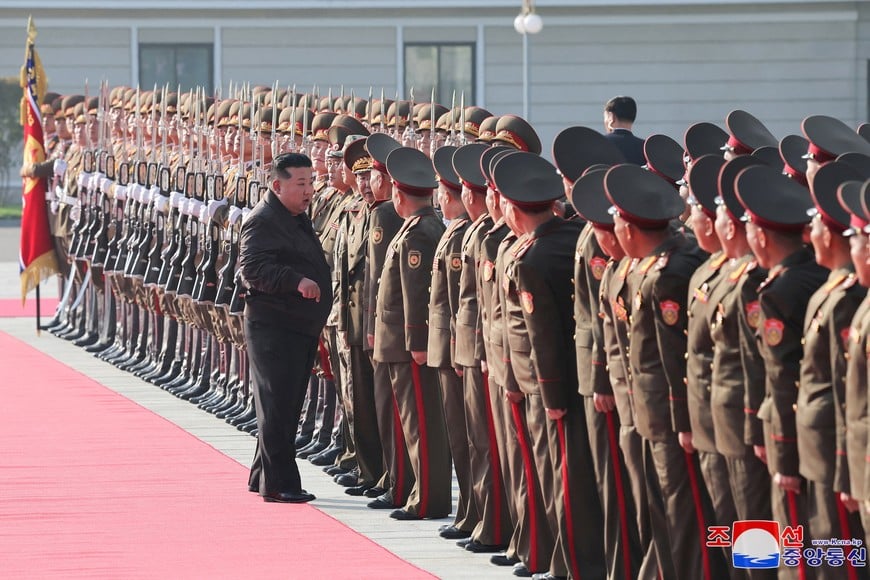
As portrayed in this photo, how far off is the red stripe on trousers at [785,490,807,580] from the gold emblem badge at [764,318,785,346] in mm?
442

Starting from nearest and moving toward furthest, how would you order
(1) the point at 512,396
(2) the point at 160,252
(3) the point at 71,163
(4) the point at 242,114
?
(1) the point at 512,396 < (4) the point at 242,114 < (2) the point at 160,252 < (3) the point at 71,163

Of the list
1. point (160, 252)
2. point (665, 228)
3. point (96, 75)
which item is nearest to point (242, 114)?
point (160, 252)

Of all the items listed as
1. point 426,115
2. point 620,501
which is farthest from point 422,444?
point 426,115

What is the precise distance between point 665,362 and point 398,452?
2.74 m

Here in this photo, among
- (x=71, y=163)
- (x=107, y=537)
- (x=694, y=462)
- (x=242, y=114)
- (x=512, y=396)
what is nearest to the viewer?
(x=694, y=462)

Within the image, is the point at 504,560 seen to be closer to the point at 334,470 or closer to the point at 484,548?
the point at 484,548

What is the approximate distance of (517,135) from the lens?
29.7 feet

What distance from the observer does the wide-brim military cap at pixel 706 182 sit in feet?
19.9

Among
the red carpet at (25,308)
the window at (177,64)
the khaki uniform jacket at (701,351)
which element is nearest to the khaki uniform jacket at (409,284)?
the khaki uniform jacket at (701,351)

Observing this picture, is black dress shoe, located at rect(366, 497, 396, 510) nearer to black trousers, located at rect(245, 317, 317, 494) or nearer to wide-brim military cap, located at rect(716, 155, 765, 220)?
black trousers, located at rect(245, 317, 317, 494)

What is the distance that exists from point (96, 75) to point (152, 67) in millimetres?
1097

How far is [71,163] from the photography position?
1594 centimetres

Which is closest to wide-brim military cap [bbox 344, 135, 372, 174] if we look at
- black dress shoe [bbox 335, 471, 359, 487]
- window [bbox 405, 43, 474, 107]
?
black dress shoe [bbox 335, 471, 359, 487]

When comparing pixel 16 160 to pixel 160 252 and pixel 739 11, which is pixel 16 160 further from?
pixel 160 252
